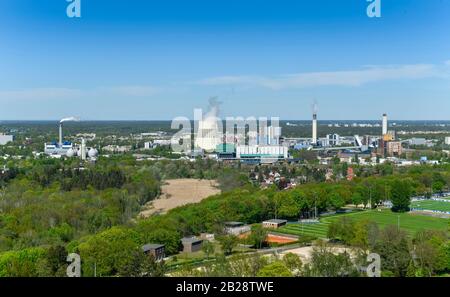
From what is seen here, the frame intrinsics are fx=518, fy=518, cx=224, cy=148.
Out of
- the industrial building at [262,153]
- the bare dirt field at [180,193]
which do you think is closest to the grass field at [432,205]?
the bare dirt field at [180,193]

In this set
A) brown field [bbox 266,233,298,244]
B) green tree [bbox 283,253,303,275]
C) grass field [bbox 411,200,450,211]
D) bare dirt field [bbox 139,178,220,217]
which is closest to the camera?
green tree [bbox 283,253,303,275]

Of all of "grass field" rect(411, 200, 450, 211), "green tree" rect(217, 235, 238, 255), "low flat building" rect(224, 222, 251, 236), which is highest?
"green tree" rect(217, 235, 238, 255)

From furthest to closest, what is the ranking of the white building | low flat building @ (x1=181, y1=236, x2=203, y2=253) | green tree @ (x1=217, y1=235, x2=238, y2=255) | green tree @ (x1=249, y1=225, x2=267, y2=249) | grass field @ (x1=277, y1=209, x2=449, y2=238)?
the white building
grass field @ (x1=277, y1=209, x2=449, y2=238)
green tree @ (x1=249, y1=225, x2=267, y2=249)
low flat building @ (x1=181, y1=236, x2=203, y2=253)
green tree @ (x1=217, y1=235, x2=238, y2=255)

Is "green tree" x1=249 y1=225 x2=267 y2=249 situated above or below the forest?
below

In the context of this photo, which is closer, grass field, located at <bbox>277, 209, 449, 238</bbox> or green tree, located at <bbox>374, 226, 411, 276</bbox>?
green tree, located at <bbox>374, 226, 411, 276</bbox>

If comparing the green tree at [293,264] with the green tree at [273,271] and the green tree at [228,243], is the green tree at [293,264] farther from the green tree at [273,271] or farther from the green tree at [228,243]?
the green tree at [228,243]

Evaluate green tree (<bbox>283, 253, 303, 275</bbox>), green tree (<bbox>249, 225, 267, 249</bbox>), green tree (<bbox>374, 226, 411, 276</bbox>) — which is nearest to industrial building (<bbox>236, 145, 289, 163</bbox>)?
green tree (<bbox>249, 225, 267, 249</bbox>)

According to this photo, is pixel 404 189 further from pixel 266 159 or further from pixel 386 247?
Answer: pixel 266 159

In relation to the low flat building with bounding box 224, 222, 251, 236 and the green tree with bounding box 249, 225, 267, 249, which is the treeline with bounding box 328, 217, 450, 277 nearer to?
the green tree with bounding box 249, 225, 267, 249
